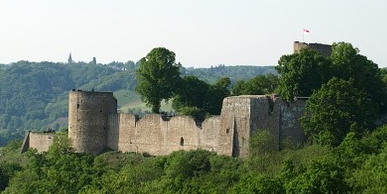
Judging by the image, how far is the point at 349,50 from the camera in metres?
Answer: 60.2

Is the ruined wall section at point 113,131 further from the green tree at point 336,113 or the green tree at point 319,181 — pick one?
the green tree at point 319,181

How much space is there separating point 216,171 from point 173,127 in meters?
6.73

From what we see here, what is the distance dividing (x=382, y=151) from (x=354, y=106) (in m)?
4.52

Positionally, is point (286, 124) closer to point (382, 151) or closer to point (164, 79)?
point (382, 151)

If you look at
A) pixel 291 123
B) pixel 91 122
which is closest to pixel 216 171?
pixel 291 123

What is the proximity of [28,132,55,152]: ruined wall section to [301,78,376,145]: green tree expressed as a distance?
22572mm

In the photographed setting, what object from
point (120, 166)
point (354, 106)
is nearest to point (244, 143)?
point (354, 106)

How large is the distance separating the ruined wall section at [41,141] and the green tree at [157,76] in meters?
Answer: 8.56

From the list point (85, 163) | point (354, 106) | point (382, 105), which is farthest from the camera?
point (85, 163)

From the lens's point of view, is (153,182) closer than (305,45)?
Yes

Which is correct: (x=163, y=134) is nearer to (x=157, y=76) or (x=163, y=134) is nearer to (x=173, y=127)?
(x=173, y=127)

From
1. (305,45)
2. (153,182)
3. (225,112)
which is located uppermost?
(305,45)

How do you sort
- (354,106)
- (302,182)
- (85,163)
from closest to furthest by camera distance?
(302,182)
(354,106)
(85,163)

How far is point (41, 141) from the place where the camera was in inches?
2904
